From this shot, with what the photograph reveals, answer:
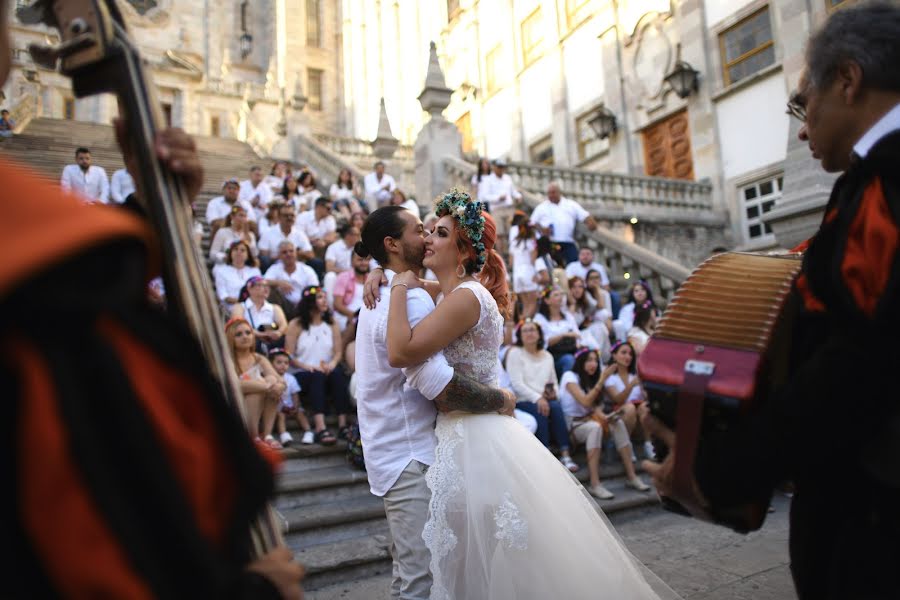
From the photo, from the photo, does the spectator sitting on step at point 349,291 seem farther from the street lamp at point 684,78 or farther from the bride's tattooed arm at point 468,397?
the street lamp at point 684,78

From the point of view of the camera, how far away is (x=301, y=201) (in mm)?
11445

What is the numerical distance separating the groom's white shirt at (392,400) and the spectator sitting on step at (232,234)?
6.35 meters

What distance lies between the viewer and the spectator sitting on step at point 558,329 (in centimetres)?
775

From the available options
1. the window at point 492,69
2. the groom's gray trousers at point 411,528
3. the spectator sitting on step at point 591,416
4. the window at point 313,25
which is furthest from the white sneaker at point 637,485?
the window at point 313,25

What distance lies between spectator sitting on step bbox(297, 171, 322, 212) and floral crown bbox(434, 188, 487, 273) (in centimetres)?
868

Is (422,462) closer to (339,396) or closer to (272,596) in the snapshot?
(272,596)

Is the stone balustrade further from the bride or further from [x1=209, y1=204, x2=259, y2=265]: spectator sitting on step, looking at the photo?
the bride

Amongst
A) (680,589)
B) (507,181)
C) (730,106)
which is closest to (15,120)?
(507,181)

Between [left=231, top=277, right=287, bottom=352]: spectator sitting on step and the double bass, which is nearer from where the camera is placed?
the double bass

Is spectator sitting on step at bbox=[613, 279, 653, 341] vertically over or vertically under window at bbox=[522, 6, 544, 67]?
under

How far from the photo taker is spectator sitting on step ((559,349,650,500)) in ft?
21.3

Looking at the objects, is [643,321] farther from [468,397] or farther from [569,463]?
[468,397]

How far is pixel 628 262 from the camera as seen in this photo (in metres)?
11.2

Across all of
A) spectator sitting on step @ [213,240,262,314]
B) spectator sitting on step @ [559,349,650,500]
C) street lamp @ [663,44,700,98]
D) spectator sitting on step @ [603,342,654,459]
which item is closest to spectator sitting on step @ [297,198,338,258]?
spectator sitting on step @ [213,240,262,314]
